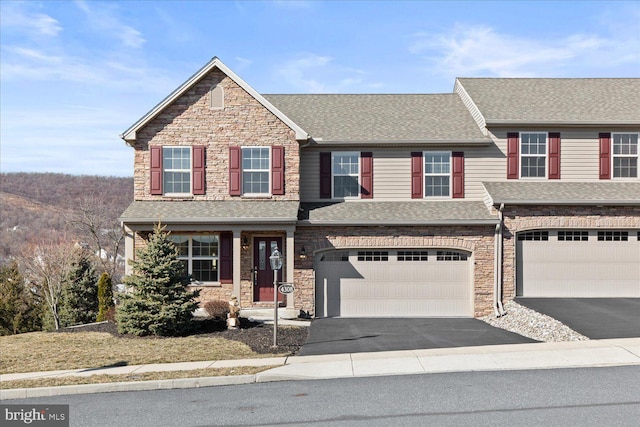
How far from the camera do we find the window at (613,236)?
21.0 m

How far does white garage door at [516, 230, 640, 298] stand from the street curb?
42.2 feet

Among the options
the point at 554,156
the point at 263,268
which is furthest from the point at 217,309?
the point at 554,156

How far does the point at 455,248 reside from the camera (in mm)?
20938

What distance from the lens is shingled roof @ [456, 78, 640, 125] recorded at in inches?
853

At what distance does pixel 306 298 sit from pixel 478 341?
6.93 metres

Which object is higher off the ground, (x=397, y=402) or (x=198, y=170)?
(x=198, y=170)

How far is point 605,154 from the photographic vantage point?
2188 cm

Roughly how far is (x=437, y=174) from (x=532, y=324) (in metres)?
6.83

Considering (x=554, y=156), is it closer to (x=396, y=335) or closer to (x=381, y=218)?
(x=381, y=218)

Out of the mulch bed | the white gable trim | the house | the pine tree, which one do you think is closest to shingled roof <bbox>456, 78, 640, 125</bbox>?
the house

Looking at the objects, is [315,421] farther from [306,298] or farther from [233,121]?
[233,121]

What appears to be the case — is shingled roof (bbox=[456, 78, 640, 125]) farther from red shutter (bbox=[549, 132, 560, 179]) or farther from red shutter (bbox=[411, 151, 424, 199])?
red shutter (bbox=[411, 151, 424, 199])

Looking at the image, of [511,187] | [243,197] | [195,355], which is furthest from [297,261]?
[511,187]

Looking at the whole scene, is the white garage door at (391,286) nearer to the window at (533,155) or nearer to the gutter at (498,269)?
the gutter at (498,269)
